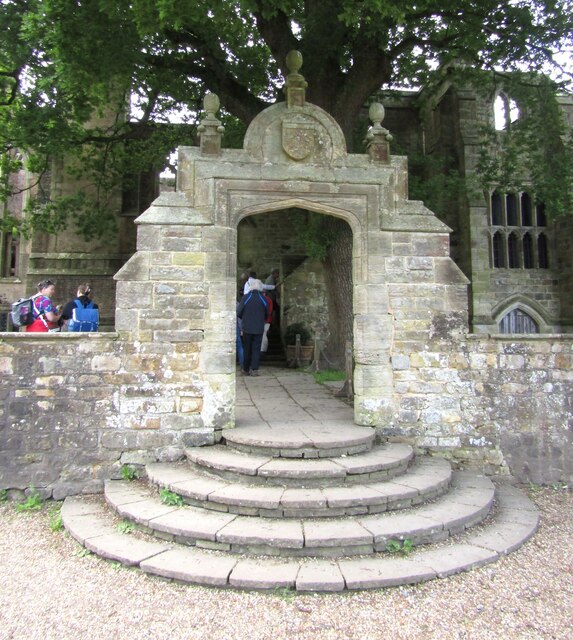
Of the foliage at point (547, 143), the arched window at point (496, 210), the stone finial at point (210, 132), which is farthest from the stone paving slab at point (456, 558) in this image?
the arched window at point (496, 210)

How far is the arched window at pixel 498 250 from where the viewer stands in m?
16.6

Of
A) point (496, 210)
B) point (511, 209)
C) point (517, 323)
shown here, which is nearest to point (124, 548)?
point (517, 323)

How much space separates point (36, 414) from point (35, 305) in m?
2.05

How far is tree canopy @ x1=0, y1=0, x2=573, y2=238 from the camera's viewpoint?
284 inches

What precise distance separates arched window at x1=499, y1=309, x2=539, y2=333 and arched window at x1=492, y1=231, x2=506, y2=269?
1.70 metres

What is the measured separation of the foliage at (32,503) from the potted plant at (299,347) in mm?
7854

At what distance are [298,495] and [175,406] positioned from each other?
1.84m

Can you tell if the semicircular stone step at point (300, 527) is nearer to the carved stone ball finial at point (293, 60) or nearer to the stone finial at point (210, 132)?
the stone finial at point (210, 132)

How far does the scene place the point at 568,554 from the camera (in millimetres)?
4195

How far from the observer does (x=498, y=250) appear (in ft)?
55.1

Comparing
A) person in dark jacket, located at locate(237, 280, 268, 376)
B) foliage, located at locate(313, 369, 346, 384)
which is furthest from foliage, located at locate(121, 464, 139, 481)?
foliage, located at locate(313, 369, 346, 384)

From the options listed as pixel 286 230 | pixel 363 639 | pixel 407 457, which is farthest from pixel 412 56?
pixel 363 639

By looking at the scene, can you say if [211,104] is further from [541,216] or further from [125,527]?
[541,216]

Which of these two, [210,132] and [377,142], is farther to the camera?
[377,142]
